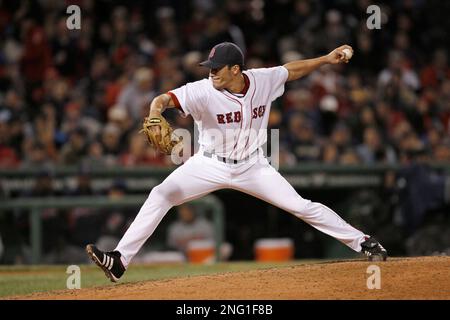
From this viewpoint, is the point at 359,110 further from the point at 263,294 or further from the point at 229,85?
the point at 263,294

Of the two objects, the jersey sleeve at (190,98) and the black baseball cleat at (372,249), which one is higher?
the jersey sleeve at (190,98)

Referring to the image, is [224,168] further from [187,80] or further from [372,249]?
[187,80]

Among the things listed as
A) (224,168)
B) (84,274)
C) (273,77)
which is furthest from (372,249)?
(84,274)

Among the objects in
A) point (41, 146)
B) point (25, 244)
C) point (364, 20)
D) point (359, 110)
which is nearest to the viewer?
point (25, 244)

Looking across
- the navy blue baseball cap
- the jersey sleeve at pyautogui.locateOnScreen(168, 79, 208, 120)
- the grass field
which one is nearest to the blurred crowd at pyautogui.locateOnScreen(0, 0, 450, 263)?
the grass field

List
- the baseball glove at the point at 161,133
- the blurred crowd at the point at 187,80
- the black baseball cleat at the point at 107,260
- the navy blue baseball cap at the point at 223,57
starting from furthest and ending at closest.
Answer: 1. the blurred crowd at the point at 187,80
2. the navy blue baseball cap at the point at 223,57
3. the black baseball cleat at the point at 107,260
4. the baseball glove at the point at 161,133

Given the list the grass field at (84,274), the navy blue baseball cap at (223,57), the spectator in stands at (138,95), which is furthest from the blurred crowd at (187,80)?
the navy blue baseball cap at (223,57)

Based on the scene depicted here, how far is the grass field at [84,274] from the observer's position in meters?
7.62

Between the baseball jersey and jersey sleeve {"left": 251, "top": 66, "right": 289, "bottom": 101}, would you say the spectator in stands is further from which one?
the baseball jersey

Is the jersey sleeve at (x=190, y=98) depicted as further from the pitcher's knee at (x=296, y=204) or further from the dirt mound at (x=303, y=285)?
the dirt mound at (x=303, y=285)

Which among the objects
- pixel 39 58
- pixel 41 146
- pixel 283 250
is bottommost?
pixel 283 250

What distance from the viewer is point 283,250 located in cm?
1133

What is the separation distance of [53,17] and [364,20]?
15.1 feet

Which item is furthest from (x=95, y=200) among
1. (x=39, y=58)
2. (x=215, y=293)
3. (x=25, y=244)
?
(x=215, y=293)
